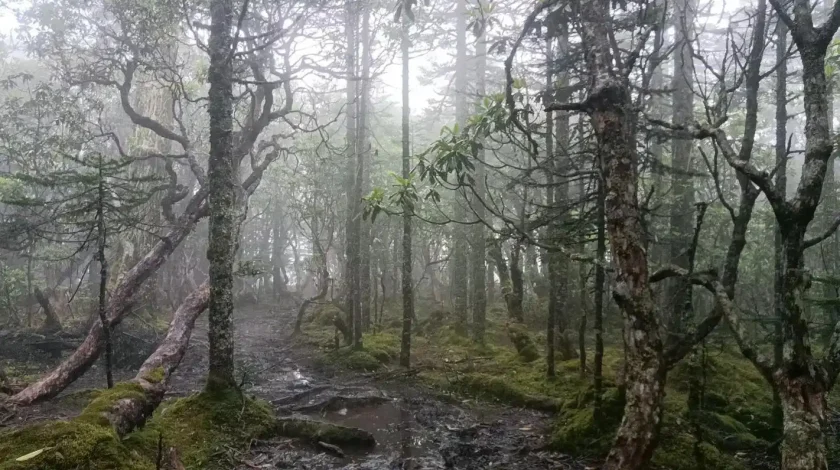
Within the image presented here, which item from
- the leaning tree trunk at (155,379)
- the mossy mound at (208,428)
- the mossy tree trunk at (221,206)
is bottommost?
the mossy mound at (208,428)

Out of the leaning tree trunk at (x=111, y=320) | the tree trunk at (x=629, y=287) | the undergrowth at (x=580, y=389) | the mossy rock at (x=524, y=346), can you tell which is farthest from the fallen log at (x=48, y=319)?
the tree trunk at (x=629, y=287)

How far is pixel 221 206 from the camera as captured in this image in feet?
26.7

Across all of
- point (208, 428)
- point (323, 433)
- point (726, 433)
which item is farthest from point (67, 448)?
point (726, 433)

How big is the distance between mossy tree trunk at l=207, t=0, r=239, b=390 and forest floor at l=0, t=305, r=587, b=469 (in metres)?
0.60

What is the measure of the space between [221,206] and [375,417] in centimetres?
478

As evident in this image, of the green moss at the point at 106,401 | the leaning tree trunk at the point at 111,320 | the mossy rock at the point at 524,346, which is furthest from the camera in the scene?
the mossy rock at the point at 524,346

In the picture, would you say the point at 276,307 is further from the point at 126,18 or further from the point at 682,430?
the point at 682,430

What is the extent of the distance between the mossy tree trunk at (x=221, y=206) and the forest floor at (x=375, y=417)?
1.96 ft

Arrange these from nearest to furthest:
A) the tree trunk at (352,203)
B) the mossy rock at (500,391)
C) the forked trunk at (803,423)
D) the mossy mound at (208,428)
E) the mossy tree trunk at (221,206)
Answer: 1. the forked trunk at (803,423)
2. the mossy mound at (208,428)
3. the mossy tree trunk at (221,206)
4. the mossy rock at (500,391)
5. the tree trunk at (352,203)

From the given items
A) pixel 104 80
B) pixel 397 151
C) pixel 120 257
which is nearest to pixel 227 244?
pixel 104 80

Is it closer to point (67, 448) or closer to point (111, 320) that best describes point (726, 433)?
point (67, 448)

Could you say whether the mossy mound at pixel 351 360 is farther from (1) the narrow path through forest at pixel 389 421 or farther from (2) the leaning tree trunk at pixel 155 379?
(2) the leaning tree trunk at pixel 155 379

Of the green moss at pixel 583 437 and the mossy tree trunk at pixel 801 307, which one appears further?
the green moss at pixel 583 437

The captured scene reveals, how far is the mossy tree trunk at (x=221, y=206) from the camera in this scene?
7.90m
